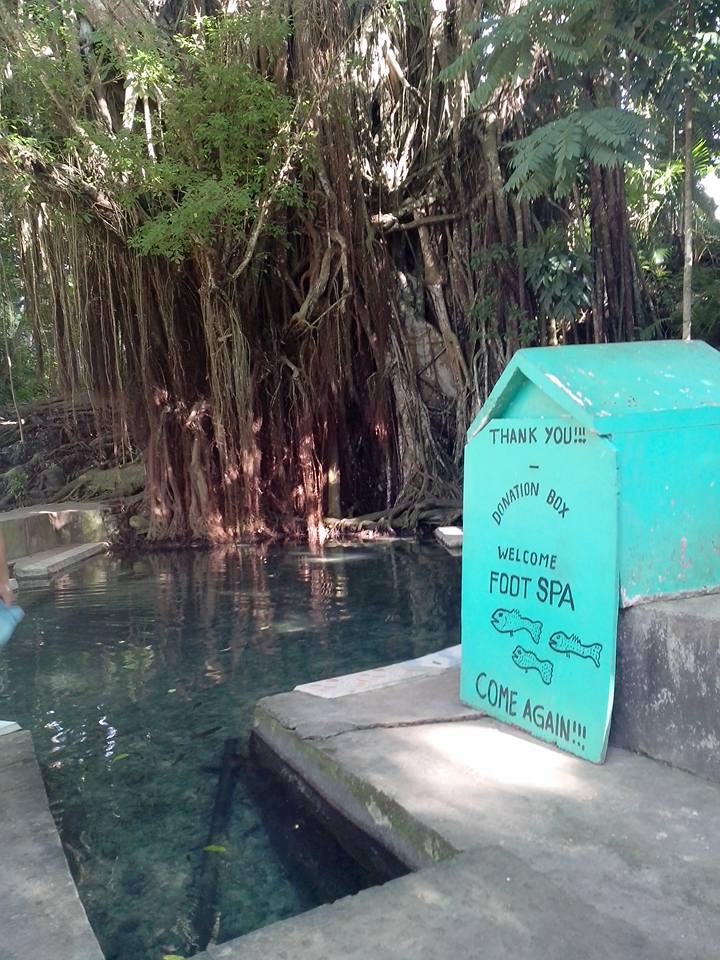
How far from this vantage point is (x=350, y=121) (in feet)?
28.1

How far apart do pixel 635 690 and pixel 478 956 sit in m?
1.16

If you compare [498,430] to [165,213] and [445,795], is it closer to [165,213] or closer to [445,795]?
[445,795]

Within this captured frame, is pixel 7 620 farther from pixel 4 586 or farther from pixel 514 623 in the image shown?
pixel 514 623

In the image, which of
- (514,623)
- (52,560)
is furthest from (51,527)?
(514,623)

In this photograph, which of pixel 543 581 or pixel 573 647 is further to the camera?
pixel 543 581

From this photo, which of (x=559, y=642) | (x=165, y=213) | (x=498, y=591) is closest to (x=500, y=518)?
(x=498, y=591)

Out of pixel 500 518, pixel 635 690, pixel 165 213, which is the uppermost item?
pixel 165 213

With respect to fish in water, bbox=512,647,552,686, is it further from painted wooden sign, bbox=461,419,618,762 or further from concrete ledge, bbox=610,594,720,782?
concrete ledge, bbox=610,594,720,782

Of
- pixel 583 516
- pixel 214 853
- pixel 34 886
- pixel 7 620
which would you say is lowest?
pixel 214 853

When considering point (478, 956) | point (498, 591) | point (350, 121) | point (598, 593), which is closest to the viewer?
point (478, 956)

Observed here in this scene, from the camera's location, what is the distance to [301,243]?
9.46m

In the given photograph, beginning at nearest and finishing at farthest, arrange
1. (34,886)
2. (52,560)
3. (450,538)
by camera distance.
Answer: (34,886) → (52,560) → (450,538)

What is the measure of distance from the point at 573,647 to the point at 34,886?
63.6 inches

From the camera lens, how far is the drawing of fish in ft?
8.13
